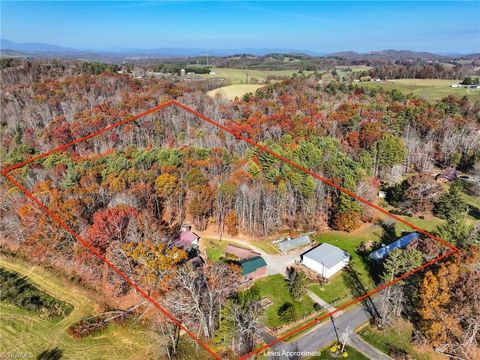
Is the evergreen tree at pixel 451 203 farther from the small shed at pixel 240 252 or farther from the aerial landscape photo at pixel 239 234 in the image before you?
the small shed at pixel 240 252

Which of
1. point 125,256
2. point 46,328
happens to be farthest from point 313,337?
point 46,328

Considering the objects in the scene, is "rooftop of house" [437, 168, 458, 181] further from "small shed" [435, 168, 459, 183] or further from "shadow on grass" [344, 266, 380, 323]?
"shadow on grass" [344, 266, 380, 323]

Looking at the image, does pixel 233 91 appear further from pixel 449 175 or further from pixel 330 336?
pixel 330 336

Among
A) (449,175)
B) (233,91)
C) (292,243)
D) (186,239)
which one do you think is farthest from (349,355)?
(233,91)

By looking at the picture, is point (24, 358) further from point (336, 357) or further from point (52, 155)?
point (52, 155)

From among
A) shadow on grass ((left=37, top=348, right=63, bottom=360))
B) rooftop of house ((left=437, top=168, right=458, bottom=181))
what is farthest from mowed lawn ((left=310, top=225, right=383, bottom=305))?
shadow on grass ((left=37, top=348, right=63, bottom=360))

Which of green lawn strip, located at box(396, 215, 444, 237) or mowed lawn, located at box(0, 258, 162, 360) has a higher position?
green lawn strip, located at box(396, 215, 444, 237)
